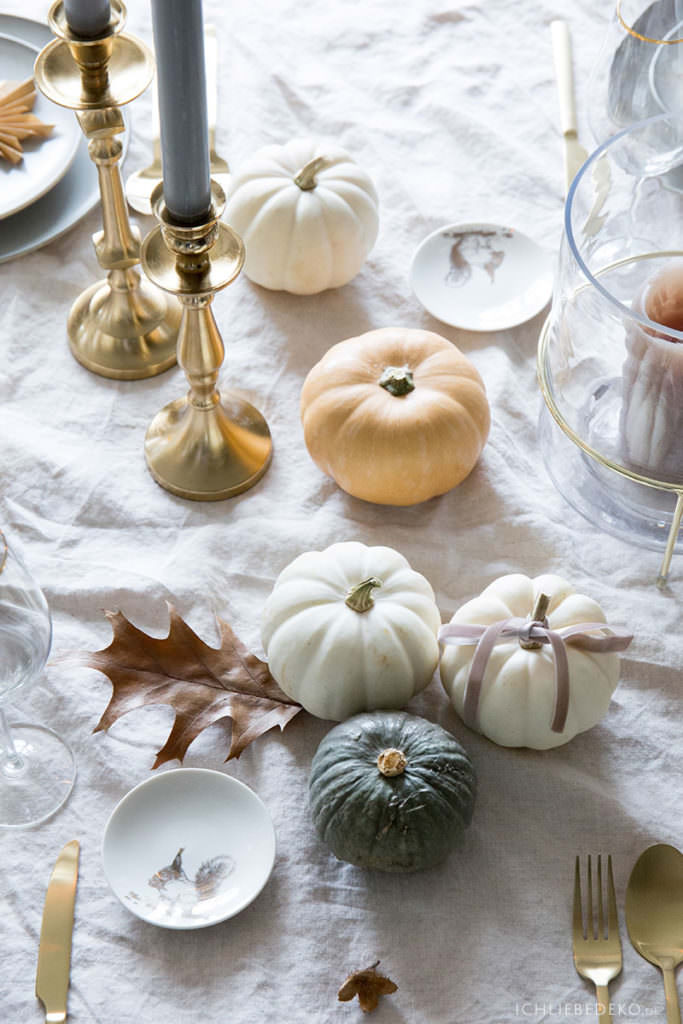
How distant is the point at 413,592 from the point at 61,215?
0.62 metres

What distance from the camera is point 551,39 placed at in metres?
1.47

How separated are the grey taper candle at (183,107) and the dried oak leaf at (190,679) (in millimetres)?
328

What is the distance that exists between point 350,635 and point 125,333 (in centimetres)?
46

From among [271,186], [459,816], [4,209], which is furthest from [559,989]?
[4,209]

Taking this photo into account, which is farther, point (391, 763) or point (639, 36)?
point (639, 36)

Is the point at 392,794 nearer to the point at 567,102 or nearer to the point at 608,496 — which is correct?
the point at 608,496

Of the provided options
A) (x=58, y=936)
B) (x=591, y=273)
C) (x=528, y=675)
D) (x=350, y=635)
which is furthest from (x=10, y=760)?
(x=591, y=273)

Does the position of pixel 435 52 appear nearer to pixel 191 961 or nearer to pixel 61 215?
pixel 61 215

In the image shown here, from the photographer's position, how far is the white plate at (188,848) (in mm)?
814

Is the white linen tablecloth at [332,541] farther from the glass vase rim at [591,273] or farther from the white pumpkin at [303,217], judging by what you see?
the glass vase rim at [591,273]

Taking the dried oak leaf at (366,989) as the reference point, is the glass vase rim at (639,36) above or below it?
above

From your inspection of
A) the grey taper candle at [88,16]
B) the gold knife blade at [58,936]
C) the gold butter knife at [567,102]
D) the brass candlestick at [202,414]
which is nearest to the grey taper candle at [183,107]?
the brass candlestick at [202,414]

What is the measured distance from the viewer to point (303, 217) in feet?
3.81

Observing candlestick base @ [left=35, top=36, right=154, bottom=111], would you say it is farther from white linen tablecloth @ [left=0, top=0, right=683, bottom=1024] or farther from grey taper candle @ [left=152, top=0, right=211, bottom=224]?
white linen tablecloth @ [left=0, top=0, right=683, bottom=1024]
